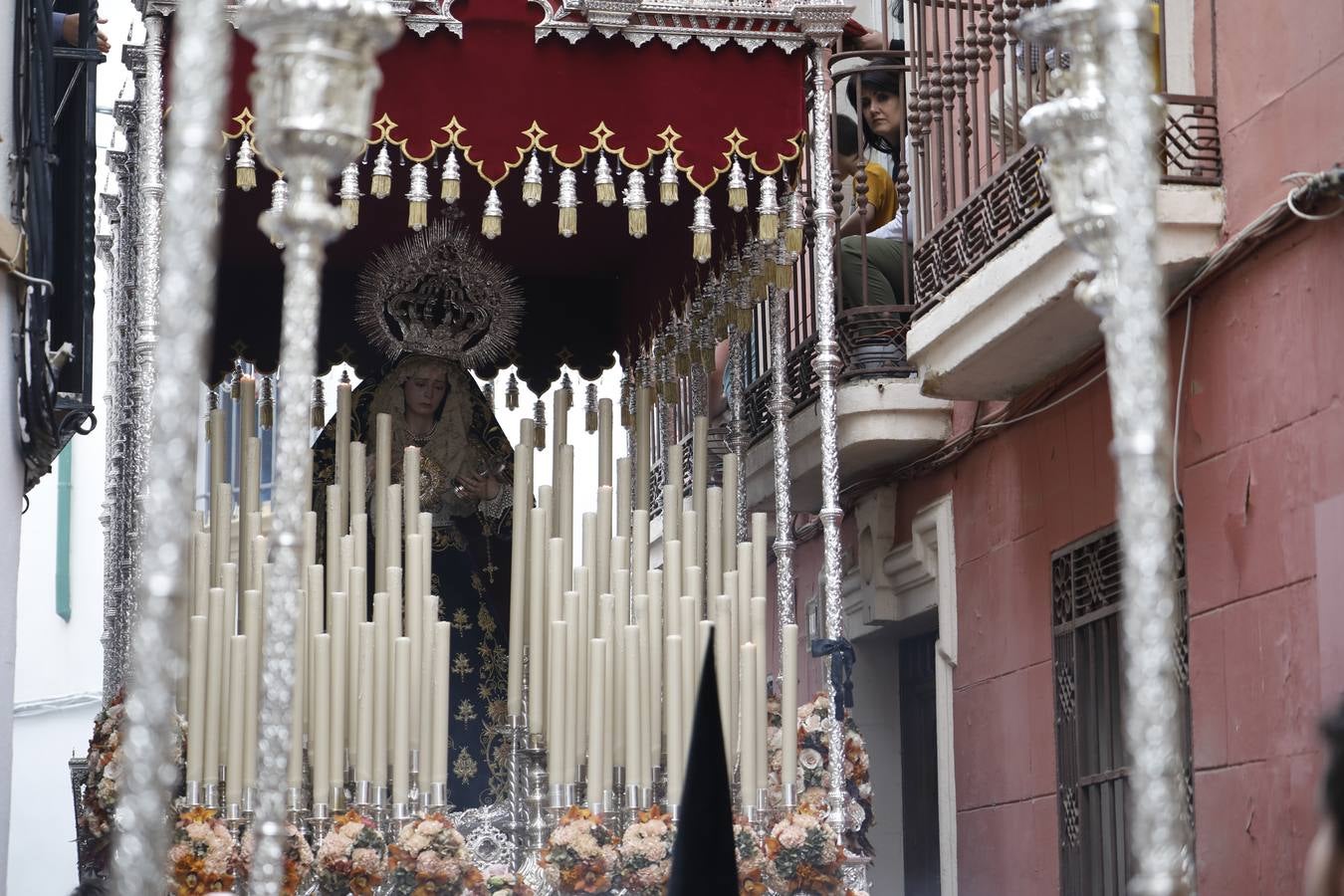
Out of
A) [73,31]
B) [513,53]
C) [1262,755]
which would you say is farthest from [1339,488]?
[73,31]

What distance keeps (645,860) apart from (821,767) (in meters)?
0.76

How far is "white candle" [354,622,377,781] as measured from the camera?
560 centimetres

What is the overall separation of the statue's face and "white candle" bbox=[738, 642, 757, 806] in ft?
6.17

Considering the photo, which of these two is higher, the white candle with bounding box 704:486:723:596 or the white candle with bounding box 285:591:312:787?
the white candle with bounding box 704:486:723:596

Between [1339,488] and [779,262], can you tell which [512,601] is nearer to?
[779,262]

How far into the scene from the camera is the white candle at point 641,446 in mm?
6504

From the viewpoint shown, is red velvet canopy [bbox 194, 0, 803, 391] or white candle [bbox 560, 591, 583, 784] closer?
white candle [bbox 560, 591, 583, 784]

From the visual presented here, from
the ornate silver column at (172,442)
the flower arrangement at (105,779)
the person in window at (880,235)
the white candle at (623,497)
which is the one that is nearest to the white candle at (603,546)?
the white candle at (623,497)

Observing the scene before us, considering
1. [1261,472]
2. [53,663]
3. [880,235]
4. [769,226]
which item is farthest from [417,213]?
[53,663]

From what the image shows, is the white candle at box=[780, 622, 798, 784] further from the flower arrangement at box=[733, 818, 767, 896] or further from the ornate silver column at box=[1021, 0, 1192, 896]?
the ornate silver column at box=[1021, 0, 1192, 896]

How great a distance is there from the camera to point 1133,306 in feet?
9.84

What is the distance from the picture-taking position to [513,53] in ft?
19.7

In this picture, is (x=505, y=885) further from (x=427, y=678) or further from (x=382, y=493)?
(x=382, y=493)

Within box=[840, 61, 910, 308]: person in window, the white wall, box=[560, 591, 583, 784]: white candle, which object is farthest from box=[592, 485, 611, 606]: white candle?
the white wall
